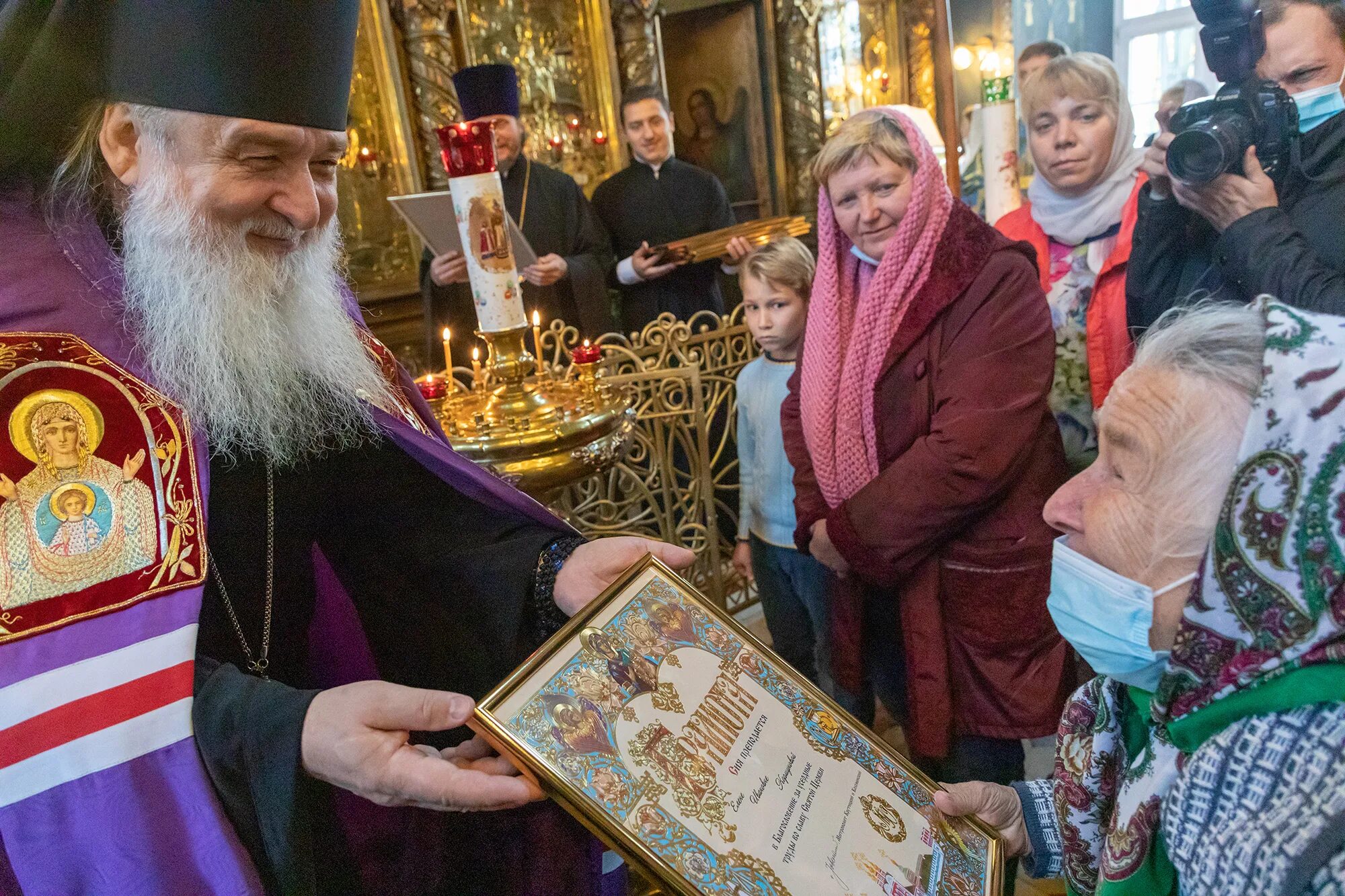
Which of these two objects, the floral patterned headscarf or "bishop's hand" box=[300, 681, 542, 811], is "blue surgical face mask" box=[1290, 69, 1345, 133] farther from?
"bishop's hand" box=[300, 681, 542, 811]

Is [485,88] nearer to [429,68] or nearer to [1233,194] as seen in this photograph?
[429,68]

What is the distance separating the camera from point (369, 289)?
621cm

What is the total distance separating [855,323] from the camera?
2.21 meters

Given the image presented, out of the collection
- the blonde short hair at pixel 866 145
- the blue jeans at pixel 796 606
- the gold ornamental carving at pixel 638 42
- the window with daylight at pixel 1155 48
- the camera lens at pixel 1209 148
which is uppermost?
the gold ornamental carving at pixel 638 42

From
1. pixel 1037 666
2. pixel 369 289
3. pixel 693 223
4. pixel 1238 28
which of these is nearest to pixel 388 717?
pixel 1037 666

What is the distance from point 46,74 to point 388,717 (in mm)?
928

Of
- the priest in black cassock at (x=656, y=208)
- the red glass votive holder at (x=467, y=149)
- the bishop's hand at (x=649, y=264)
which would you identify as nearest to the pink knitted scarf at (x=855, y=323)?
the red glass votive holder at (x=467, y=149)

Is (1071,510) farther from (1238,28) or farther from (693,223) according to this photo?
(693,223)

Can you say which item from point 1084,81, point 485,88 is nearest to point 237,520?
point 1084,81

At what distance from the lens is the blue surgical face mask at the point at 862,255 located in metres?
2.25

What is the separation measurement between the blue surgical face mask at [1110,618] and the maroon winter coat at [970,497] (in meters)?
0.82

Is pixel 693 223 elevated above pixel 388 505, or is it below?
above

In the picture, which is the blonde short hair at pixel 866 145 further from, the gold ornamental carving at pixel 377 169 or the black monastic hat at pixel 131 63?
the gold ornamental carving at pixel 377 169

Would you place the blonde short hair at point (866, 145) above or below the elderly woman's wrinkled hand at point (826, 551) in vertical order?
above
